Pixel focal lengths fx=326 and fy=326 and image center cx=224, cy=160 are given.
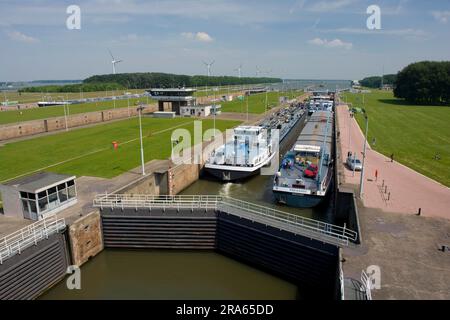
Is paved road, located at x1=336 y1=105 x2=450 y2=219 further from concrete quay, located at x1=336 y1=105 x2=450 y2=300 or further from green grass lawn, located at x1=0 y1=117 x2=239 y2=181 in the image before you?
green grass lawn, located at x1=0 y1=117 x2=239 y2=181

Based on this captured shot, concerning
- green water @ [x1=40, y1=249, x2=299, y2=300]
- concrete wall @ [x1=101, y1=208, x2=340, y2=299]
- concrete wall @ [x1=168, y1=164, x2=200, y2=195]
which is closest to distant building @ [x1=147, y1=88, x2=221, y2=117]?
concrete wall @ [x1=168, y1=164, x2=200, y2=195]

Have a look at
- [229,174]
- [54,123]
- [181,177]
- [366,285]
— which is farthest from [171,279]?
[54,123]

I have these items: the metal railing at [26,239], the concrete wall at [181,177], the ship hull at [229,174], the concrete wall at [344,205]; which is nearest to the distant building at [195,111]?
the concrete wall at [181,177]

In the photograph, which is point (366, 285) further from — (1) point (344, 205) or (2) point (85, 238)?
(2) point (85, 238)

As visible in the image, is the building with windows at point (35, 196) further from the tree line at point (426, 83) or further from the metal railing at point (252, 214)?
the tree line at point (426, 83)
